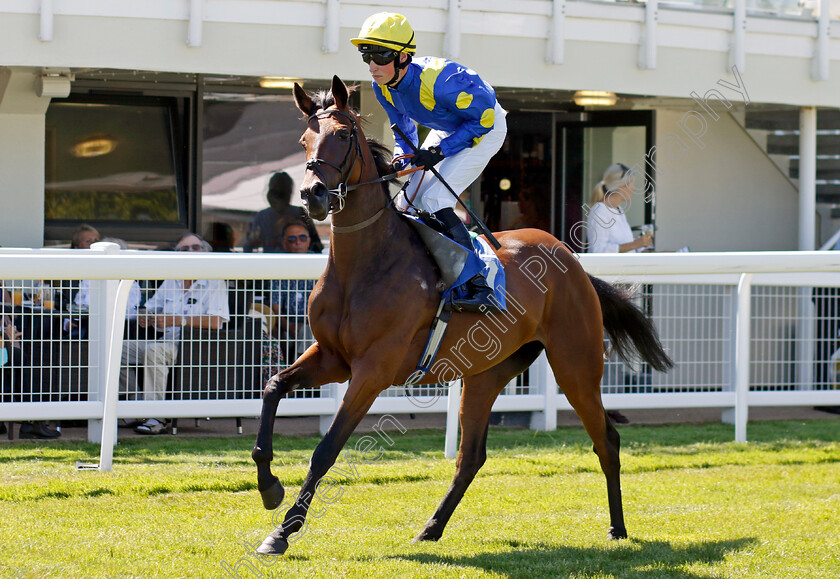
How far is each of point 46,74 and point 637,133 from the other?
534cm

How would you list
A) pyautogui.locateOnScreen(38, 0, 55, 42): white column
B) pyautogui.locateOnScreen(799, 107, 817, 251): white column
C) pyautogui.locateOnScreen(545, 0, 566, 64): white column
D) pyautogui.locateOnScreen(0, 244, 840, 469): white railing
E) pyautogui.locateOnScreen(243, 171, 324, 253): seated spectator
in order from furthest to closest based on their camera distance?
pyautogui.locateOnScreen(799, 107, 817, 251): white column
pyautogui.locateOnScreen(243, 171, 324, 253): seated spectator
pyautogui.locateOnScreen(545, 0, 566, 64): white column
pyautogui.locateOnScreen(38, 0, 55, 42): white column
pyautogui.locateOnScreen(0, 244, 840, 469): white railing

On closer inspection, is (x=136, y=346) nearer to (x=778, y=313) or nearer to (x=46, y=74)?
(x=46, y=74)

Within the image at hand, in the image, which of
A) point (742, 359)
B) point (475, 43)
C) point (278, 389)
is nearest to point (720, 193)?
point (475, 43)

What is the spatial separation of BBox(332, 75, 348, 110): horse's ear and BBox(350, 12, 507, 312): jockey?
23cm

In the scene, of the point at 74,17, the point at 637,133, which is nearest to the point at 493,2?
the point at 637,133

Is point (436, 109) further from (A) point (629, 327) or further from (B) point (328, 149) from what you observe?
(A) point (629, 327)

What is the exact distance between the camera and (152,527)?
13.7 ft

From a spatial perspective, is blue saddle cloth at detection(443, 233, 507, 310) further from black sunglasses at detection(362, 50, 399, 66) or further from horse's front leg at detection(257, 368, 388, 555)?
black sunglasses at detection(362, 50, 399, 66)

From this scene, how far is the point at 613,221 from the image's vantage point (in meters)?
8.02

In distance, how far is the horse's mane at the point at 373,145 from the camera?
3.89 meters

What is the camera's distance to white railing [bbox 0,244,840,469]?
16.8 ft

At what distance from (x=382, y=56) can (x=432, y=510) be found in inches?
80.3

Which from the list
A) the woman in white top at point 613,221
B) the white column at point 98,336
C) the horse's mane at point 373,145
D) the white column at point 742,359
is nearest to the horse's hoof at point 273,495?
the horse's mane at point 373,145

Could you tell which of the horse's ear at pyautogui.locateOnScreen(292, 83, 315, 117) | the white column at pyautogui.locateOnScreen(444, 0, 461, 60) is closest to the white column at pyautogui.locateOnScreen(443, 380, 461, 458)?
the horse's ear at pyautogui.locateOnScreen(292, 83, 315, 117)
